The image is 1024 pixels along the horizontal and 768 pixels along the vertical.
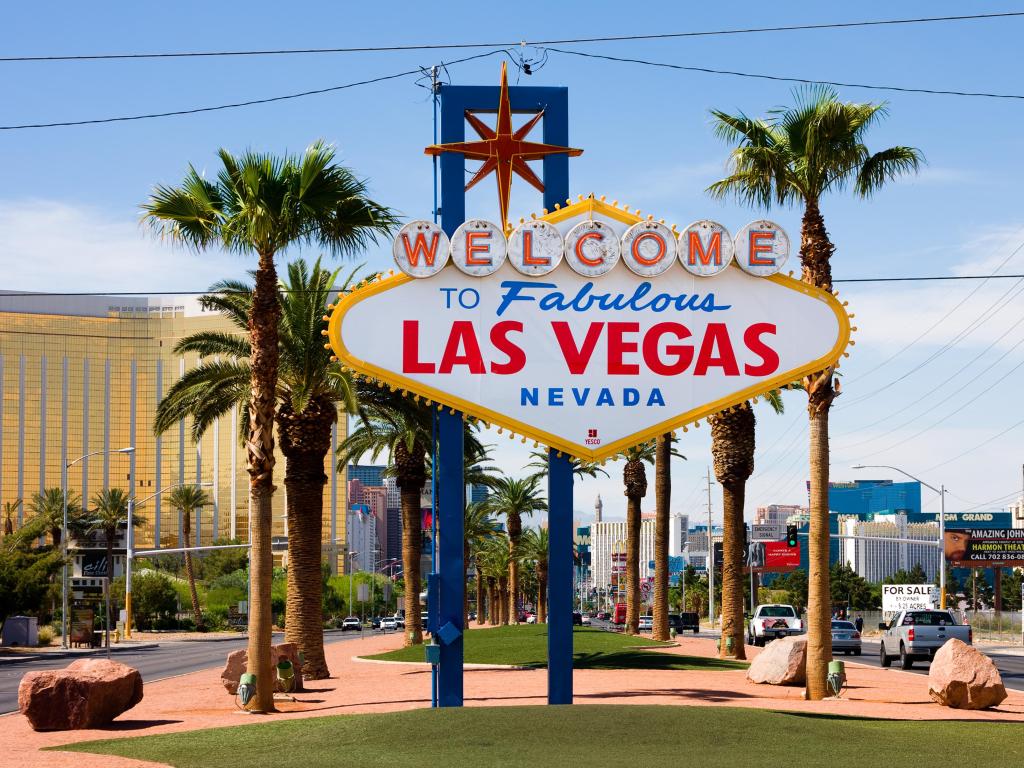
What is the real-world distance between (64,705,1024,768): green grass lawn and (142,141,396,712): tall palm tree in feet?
15.3

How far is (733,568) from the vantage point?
119ft

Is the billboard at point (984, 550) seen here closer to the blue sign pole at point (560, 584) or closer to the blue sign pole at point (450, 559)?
the blue sign pole at point (560, 584)

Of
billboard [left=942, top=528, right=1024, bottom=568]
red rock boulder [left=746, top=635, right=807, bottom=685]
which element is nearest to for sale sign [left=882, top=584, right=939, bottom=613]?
billboard [left=942, top=528, right=1024, bottom=568]

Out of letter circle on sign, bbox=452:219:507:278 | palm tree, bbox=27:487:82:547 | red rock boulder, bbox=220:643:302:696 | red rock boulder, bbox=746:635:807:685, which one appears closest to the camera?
letter circle on sign, bbox=452:219:507:278

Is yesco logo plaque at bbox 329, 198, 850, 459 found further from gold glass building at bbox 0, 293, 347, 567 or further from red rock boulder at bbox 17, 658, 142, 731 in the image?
gold glass building at bbox 0, 293, 347, 567

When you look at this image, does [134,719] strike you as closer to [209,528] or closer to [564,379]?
[564,379]

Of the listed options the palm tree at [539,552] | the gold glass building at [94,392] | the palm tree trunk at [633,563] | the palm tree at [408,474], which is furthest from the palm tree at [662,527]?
the gold glass building at [94,392]

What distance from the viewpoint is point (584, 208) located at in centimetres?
2097

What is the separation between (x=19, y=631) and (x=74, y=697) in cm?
5100

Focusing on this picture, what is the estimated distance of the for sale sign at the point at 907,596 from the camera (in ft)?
248

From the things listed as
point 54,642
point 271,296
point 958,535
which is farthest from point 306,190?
point 958,535

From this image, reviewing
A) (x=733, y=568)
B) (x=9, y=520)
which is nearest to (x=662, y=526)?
(x=733, y=568)

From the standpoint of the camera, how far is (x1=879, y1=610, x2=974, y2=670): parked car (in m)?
38.2

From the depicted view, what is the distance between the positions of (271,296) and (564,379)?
22.0 ft
